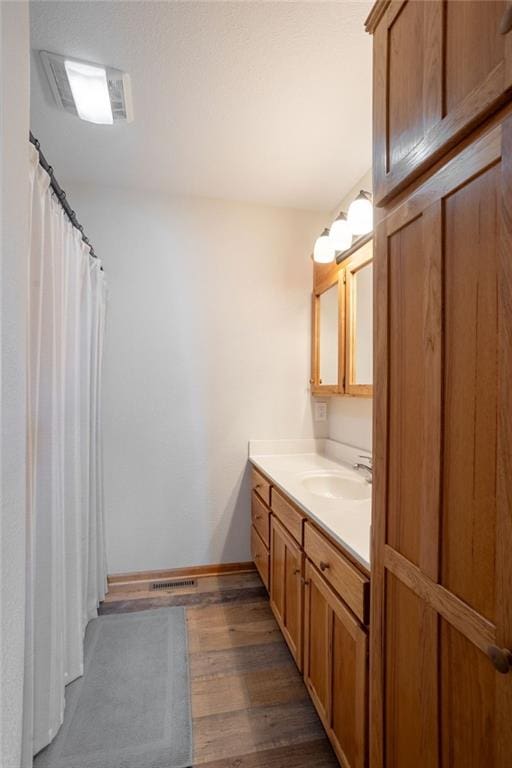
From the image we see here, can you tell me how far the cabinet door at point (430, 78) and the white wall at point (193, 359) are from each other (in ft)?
5.10

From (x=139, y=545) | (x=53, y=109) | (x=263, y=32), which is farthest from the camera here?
(x=139, y=545)

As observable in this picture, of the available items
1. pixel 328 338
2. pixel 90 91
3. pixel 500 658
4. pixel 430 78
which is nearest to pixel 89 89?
pixel 90 91

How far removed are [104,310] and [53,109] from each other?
97 cm

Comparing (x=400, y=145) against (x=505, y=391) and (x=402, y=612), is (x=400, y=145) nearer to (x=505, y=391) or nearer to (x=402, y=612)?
(x=505, y=391)

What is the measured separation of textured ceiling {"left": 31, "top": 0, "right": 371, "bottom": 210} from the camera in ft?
3.97

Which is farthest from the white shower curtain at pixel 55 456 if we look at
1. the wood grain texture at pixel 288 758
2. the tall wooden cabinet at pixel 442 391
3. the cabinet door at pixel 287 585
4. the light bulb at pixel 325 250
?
the light bulb at pixel 325 250

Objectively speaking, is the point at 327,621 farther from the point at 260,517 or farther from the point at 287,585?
the point at 260,517

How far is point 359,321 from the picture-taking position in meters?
1.96

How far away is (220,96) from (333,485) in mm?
1946

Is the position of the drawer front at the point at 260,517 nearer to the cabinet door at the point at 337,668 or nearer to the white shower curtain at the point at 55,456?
the cabinet door at the point at 337,668

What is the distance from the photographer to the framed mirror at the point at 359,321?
6.00 ft

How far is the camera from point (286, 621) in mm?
1630

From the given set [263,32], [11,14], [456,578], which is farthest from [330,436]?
[11,14]

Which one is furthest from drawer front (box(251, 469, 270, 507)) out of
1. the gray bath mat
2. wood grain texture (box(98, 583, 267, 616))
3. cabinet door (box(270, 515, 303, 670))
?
the gray bath mat
